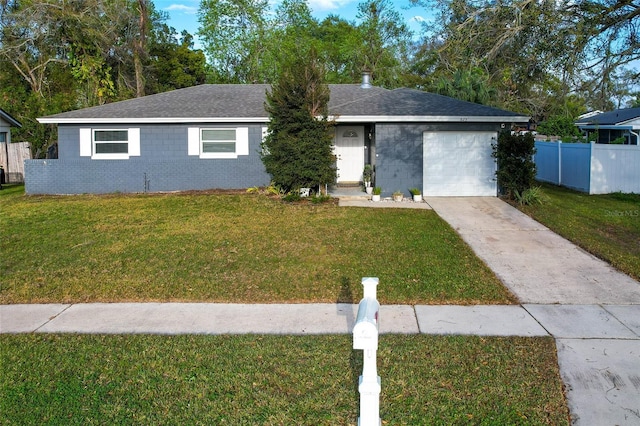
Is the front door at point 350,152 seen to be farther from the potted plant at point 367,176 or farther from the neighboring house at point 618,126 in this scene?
the neighboring house at point 618,126

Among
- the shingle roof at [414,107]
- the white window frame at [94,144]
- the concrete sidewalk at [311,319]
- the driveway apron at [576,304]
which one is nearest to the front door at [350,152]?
the shingle roof at [414,107]

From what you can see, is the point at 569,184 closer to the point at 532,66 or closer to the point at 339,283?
the point at 532,66

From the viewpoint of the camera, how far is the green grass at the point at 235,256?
7633mm

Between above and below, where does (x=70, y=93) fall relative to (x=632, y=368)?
above

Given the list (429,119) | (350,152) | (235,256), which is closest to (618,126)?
(350,152)

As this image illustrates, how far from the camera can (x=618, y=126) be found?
1191 inches

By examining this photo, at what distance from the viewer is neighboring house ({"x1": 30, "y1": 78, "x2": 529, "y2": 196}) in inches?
662

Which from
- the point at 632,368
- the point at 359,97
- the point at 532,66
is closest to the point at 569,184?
the point at 359,97

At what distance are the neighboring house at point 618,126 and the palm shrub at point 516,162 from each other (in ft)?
49.0

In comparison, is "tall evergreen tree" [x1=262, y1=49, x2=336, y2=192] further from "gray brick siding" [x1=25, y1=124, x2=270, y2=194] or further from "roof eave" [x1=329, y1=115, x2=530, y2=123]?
"gray brick siding" [x1=25, y1=124, x2=270, y2=194]

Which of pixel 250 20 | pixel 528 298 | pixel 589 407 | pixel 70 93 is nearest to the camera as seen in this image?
pixel 589 407

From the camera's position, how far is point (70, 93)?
36.9 m

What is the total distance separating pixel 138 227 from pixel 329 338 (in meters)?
7.38

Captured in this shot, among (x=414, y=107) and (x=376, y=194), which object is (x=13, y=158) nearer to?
(x=376, y=194)
